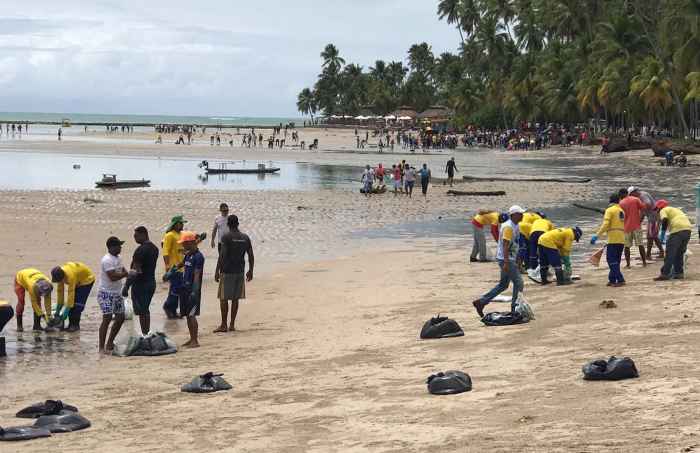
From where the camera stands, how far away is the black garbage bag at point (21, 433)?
855 cm

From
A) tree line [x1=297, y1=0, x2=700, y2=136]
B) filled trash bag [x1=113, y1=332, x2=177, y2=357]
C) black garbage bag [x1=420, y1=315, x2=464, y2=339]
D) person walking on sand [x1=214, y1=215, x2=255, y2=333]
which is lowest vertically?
filled trash bag [x1=113, y1=332, x2=177, y2=357]

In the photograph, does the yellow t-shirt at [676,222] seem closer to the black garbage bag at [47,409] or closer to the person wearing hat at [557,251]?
the person wearing hat at [557,251]

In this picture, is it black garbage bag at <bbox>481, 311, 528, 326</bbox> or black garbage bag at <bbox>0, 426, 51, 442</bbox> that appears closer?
black garbage bag at <bbox>0, 426, 51, 442</bbox>

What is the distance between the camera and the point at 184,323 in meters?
14.7

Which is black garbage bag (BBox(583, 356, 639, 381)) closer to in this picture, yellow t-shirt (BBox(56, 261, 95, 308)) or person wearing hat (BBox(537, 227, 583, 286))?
person wearing hat (BBox(537, 227, 583, 286))

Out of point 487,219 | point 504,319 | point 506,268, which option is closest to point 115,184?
point 487,219

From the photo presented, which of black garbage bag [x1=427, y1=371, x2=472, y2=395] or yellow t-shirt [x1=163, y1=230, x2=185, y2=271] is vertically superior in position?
yellow t-shirt [x1=163, y1=230, x2=185, y2=271]

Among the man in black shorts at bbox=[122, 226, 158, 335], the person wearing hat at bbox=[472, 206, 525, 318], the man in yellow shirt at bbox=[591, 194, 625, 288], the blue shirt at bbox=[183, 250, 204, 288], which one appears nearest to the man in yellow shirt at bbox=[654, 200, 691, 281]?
the man in yellow shirt at bbox=[591, 194, 625, 288]

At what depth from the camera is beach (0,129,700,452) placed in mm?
8078

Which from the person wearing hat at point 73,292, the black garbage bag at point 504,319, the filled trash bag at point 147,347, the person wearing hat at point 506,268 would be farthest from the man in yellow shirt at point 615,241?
the person wearing hat at point 73,292

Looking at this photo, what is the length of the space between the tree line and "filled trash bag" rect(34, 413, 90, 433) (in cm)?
5207

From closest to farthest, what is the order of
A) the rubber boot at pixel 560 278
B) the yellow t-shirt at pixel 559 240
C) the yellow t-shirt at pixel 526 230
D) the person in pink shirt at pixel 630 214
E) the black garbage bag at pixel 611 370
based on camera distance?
the black garbage bag at pixel 611 370
the yellow t-shirt at pixel 559 240
the rubber boot at pixel 560 278
the person in pink shirt at pixel 630 214
the yellow t-shirt at pixel 526 230

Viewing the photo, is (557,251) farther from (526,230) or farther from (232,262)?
(232,262)

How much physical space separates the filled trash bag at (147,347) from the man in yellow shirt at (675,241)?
24.0 feet
